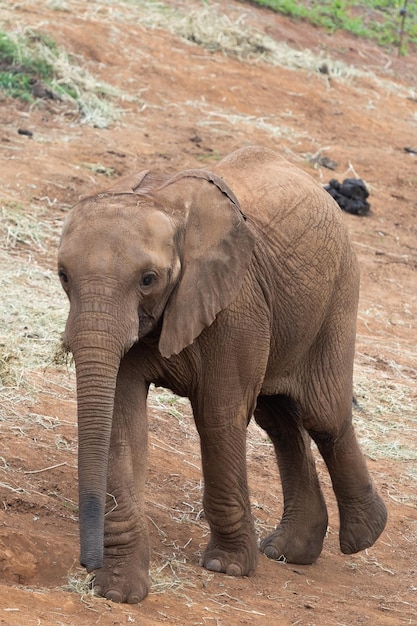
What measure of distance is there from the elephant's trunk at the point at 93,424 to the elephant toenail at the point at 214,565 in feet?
4.05

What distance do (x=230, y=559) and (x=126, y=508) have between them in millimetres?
850

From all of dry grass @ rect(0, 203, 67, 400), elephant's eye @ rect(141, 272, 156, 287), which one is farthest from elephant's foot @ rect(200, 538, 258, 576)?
dry grass @ rect(0, 203, 67, 400)

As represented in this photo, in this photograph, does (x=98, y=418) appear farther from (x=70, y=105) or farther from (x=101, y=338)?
(x=70, y=105)

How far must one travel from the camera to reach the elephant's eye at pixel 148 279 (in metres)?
5.10

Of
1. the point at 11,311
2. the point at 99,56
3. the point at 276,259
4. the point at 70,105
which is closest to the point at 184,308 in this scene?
the point at 276,259

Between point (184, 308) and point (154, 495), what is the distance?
2.01 m

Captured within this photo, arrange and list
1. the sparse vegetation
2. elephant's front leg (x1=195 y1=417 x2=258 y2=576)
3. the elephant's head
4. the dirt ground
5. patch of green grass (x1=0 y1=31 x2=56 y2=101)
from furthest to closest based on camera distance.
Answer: the sparse vegetation → patch of green grass (x1=0 y1=31 x2=56 y2=101) → elephant's front leg (x1=195 y1=417 x2=258 y2=576) → the dirt ground → the elephant's head

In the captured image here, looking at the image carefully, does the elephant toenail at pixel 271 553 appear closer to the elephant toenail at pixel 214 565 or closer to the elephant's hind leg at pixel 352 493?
the elephant's hind leg at pixel 352 493

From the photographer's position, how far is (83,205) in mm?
5180

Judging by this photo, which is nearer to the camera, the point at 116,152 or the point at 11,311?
the point at 11,311

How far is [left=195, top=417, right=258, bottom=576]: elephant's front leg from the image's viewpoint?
5695 millimetres

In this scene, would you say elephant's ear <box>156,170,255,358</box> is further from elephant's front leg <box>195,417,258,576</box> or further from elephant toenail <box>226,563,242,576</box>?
elephant toenail <box>226,563,242,576</box>

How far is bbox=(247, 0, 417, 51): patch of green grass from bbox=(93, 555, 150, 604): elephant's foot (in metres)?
17.1

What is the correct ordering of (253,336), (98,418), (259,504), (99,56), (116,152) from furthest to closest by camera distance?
(99,56) → (116,152) → (259,504) → (253,336) → (98,418)
